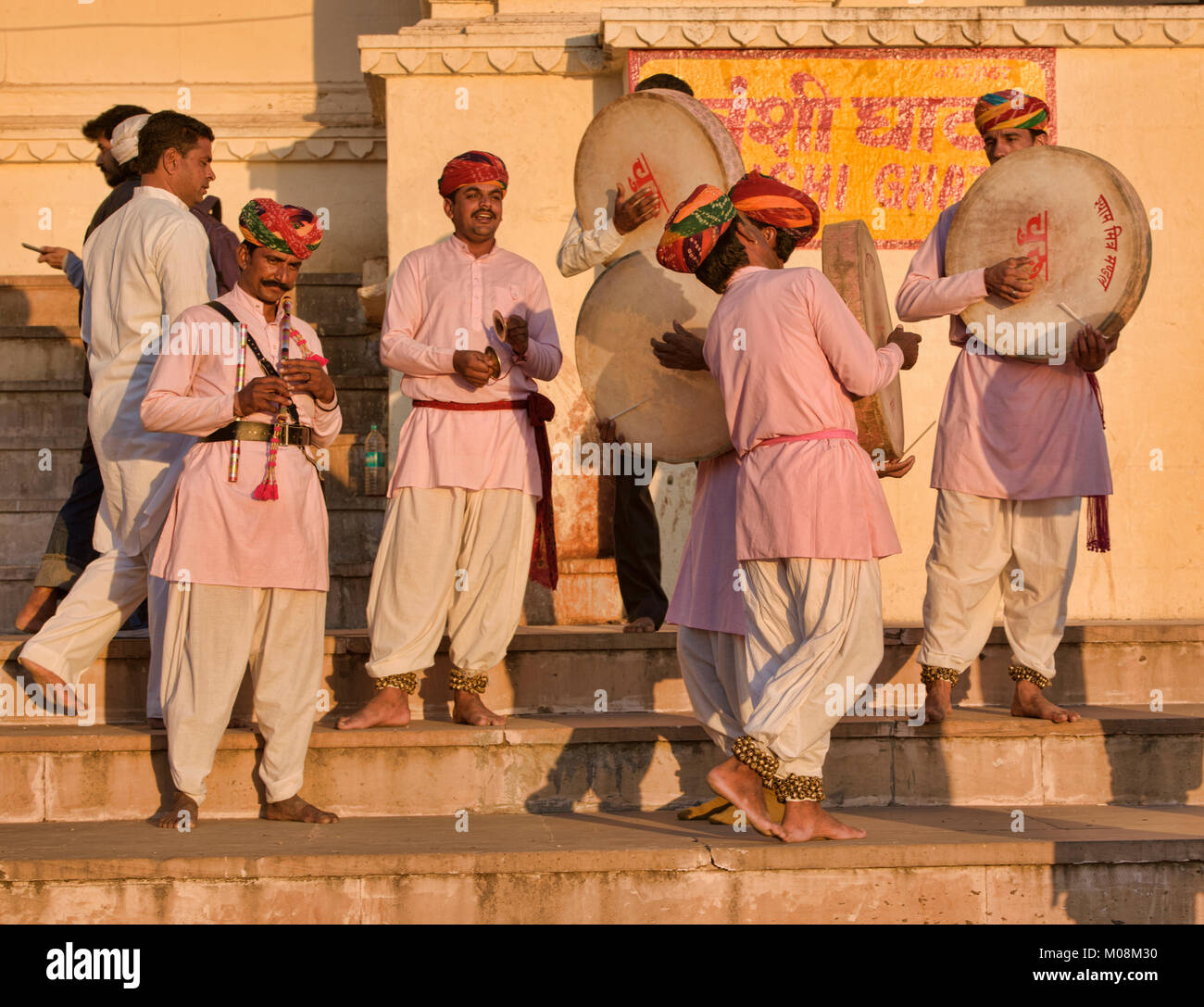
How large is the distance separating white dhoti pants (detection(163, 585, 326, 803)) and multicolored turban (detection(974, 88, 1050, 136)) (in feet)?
10.1

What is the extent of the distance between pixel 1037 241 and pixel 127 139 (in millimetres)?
3713

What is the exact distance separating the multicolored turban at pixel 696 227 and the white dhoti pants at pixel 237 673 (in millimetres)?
1674

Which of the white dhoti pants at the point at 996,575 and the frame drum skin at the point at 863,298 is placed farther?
the white dhoti pants at the point at 996,575

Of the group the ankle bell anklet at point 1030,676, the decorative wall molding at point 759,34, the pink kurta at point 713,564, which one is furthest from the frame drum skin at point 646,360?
the decorative wall molding at point 759,34

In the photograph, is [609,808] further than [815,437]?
Yes

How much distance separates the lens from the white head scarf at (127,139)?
20.9 ft

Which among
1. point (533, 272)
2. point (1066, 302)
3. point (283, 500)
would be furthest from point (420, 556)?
point (1066, 302)

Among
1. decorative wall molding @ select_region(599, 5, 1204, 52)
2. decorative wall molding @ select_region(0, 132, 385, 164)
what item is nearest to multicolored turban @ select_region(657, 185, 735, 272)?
decorative wall molding @ select_region(599, 5, 1204, 52)

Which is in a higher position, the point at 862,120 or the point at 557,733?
the point at 862,120

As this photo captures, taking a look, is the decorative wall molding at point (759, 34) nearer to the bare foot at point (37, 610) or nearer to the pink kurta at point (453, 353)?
the pink kurta at point (453, 353)

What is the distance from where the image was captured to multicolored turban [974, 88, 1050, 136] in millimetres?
5746

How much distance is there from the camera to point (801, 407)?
183 inches

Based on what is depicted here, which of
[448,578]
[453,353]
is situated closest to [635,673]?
[448,578]

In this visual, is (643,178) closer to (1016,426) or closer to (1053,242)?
(1053,242)
